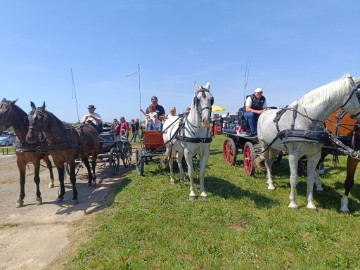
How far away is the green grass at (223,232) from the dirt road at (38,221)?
607mm

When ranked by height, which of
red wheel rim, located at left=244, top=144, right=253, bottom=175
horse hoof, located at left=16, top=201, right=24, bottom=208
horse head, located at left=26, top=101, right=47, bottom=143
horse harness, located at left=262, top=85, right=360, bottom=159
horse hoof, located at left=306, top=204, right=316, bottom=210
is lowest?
horse hoof, located at left=16, top=201, right=24, bottom=208

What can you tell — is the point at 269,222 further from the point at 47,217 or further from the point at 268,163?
the point at 47,217

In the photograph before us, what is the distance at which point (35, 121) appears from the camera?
662 cm

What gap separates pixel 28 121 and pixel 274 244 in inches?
253

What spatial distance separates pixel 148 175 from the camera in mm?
9656

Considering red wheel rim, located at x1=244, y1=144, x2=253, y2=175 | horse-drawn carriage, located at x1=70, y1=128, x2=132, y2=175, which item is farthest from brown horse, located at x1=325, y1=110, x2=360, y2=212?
horse-drawn carriage, located at x1=70, y1=128, x2=132, y2=175

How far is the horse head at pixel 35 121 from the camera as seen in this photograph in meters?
6.50

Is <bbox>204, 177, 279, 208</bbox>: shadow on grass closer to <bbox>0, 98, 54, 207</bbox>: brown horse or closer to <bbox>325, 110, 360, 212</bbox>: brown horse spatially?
<bbox>325, 110, 360, 212</bbox>: brown horse

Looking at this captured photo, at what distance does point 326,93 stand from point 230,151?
18.8 ft

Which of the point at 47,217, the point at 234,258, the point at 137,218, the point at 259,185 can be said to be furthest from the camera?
the point at 259,185

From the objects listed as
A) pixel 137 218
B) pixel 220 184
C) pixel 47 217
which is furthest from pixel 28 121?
pixel 220 184

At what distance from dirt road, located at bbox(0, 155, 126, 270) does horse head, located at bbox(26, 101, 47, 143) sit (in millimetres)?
1833

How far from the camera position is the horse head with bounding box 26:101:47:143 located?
6.50 metres

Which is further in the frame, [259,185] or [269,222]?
[259,185]
